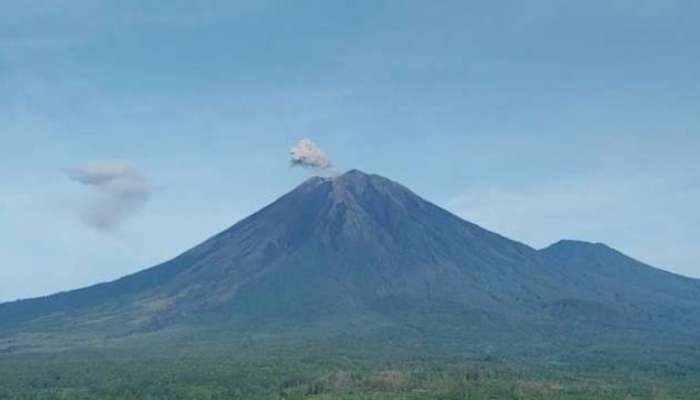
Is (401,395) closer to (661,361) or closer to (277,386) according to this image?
(277,386)

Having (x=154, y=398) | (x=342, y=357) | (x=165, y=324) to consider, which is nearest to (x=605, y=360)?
(x=342, y=357)

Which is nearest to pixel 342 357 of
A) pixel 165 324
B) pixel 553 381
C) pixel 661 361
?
pixel 553 381

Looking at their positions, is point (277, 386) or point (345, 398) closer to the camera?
point (345, 398)

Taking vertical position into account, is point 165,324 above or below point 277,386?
above

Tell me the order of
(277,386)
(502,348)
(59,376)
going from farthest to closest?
(502,348), (59,376), (277,386)

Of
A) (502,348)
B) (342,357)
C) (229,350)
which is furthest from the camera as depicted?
(502,348)

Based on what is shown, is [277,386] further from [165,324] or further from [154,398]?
[165,324]
